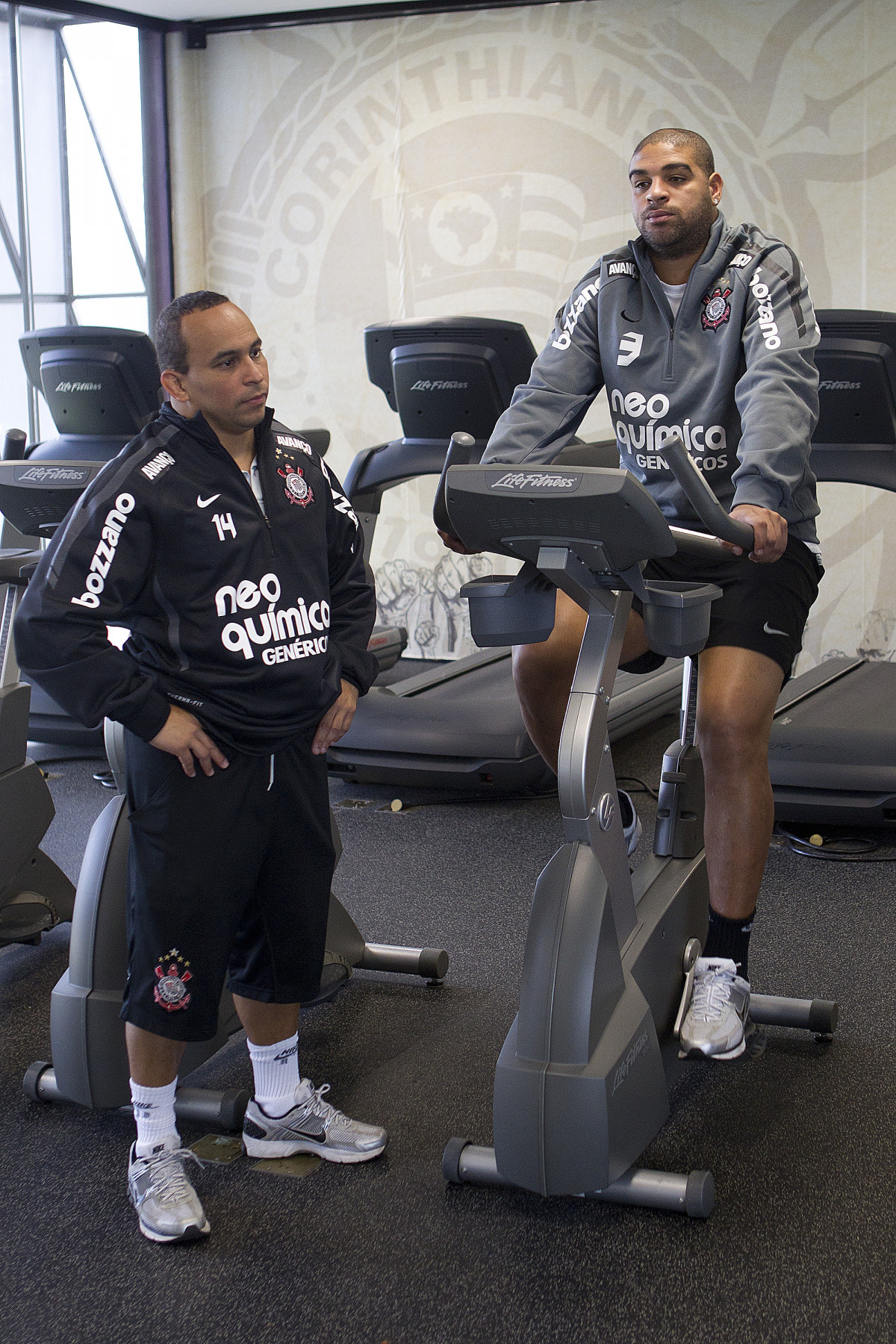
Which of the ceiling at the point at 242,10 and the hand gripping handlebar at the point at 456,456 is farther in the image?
the ceiling at the point at 242,10

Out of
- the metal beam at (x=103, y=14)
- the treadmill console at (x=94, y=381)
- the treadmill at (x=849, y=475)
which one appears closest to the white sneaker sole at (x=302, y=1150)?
the treadmill at (x=849, y=475)

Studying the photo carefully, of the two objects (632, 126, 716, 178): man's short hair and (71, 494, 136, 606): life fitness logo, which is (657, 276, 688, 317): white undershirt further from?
(71, 494, 136, 606): life fitness logo

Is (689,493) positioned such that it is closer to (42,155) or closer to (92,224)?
(42,155)

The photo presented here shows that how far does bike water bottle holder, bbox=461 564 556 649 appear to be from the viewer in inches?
77.6

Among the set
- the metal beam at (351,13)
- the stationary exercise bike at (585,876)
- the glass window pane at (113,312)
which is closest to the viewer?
the stationary exercise bike at (585,876)

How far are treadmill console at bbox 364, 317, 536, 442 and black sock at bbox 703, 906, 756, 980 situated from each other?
85.0 inches

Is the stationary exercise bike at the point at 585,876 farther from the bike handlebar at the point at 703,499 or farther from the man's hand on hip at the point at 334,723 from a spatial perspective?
the man's hand on hip at the point at 334,723

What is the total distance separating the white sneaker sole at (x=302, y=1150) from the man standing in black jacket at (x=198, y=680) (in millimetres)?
135

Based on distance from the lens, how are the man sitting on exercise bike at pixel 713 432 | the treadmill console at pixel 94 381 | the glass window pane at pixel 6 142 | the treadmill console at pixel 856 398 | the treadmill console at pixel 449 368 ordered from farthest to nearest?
the glass window pane at pixel 6 142
the treadmill console at pixel 94 381
the treadmill console at pixel 449 368
the treadmill console at pixel 856 398
the man sitting on exercise bike at pixel 713 432

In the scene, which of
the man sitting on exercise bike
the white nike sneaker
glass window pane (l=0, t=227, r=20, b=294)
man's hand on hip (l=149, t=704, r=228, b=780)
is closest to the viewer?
man's hand on hip (l=149, t=704, r=228, b=780)

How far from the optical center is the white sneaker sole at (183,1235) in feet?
Answer: 6.13

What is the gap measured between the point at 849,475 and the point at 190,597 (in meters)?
2.46

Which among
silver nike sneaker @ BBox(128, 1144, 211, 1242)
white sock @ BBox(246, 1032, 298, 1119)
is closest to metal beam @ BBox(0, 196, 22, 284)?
white sock @ BBox(246, 1032, 298, 1119)

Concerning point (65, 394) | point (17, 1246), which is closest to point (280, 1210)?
point (17, 1246)
